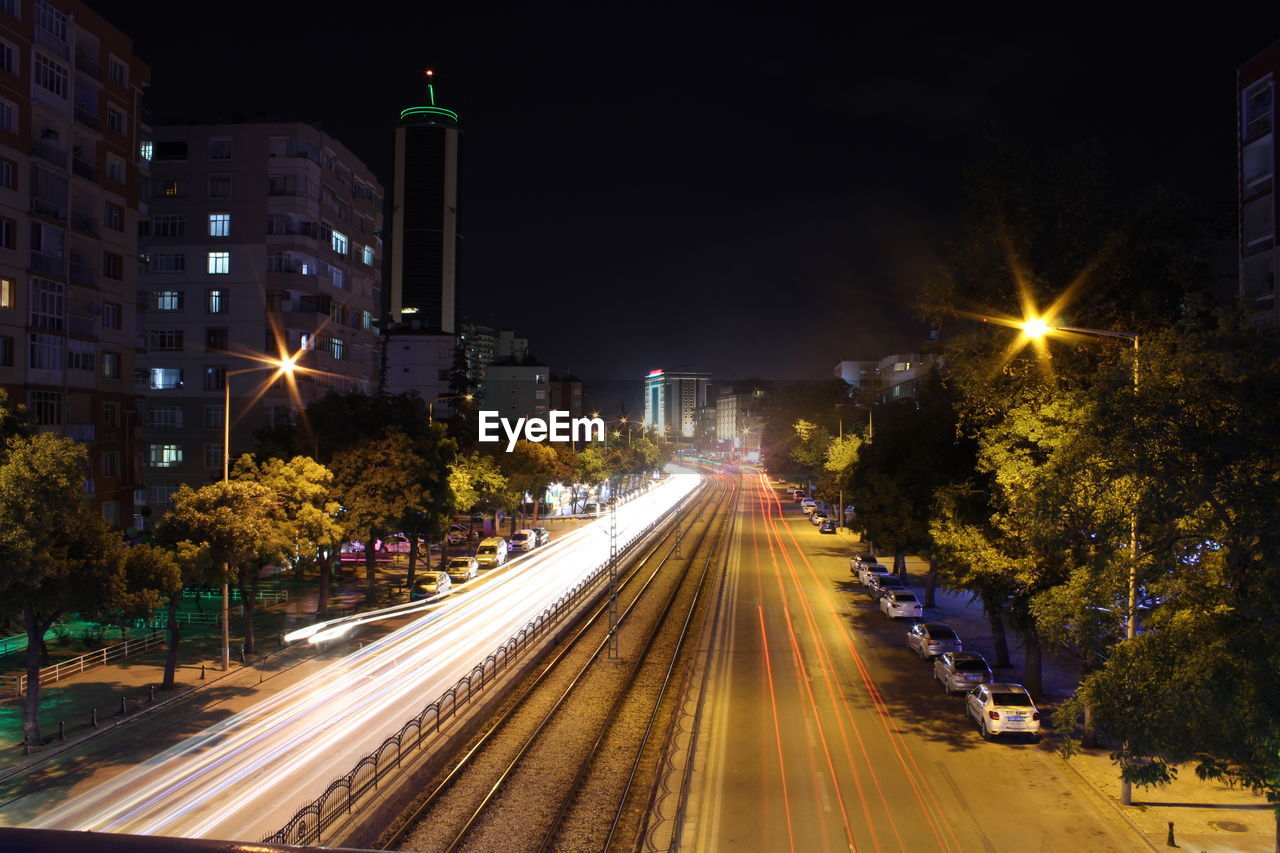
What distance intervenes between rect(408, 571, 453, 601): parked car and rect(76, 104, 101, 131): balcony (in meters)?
25.0

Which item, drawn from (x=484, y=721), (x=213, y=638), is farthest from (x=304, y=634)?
(x=484, y=721)

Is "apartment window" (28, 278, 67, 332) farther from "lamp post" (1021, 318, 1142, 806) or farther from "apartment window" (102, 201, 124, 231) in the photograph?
"lamp post" (1021, 318, 1142, 806)

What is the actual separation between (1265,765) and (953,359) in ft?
Answer: 46.6

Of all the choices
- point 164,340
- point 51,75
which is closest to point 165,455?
point 164,340

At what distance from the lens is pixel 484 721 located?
77.2 ft

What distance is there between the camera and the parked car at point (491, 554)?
52312 mm

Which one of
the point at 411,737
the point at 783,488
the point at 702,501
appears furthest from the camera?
the point at 783,488

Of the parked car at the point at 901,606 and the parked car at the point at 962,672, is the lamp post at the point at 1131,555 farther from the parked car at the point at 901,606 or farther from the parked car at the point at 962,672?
the parked car at the point at 901,606

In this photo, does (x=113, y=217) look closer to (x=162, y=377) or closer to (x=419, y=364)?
(x=162, y=377)

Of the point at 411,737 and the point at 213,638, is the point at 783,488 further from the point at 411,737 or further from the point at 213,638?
the point at 411,737

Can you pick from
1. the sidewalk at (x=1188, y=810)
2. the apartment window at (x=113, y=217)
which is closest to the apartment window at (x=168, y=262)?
the apartment window at (x=113, y=217)

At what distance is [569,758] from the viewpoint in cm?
2102

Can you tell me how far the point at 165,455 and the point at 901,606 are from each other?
135 feet

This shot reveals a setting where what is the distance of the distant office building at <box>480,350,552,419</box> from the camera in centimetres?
14200
